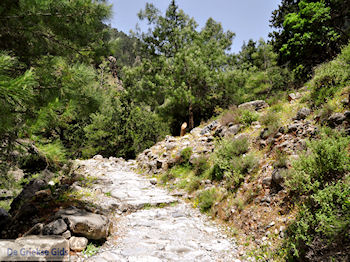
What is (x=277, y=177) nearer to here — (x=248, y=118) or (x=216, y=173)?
(x=216, y=173)

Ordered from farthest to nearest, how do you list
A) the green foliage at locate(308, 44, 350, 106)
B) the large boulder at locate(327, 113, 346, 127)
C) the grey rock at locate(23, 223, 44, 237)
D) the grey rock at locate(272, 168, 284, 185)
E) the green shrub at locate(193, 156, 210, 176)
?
the green shrub at locate(193, 156, 210, 176) < the green foliage at locate(308, 44, 350, 106) < the large boulder at locate(327, 113, 346, 127) < the grey rock at locate(272, 168, 284, 185) < the grey rock at locate(23, 223, 44, 237)

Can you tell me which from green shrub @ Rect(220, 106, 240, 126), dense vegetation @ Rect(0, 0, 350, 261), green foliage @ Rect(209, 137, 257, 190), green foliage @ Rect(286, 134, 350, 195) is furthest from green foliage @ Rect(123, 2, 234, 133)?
green foliage @ Rect(286, 134, 350, 195)

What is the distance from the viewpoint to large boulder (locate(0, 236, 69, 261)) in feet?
7.24

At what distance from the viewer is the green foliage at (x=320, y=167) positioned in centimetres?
337

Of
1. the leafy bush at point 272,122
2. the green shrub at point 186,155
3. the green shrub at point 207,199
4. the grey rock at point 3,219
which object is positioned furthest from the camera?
the green shrub at point 186,155

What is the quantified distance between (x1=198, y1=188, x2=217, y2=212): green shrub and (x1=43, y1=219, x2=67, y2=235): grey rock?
3538 millimetres

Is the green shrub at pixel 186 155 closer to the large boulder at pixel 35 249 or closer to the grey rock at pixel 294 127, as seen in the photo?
the grey rock at pixel 294 127

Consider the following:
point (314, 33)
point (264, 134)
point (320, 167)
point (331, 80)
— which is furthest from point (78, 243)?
point (314, 33)

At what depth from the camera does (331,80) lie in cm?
604

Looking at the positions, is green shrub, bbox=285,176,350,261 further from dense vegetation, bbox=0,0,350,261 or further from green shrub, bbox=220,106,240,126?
green shrub, bbox=220,106,240,126

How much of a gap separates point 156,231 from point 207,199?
178 cm

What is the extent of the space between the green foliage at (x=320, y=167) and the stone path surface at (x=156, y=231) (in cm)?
174

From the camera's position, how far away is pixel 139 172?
10.7m

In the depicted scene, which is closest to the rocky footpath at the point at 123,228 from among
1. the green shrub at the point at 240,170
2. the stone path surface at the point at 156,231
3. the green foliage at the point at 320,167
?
the stone path surface at the point at 156,231
